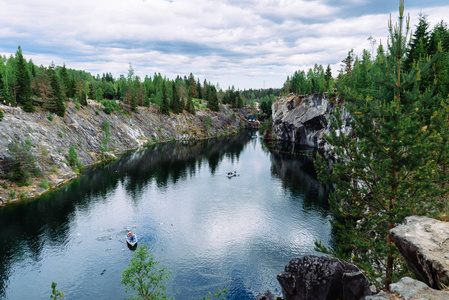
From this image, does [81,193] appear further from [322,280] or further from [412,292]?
[412,292]

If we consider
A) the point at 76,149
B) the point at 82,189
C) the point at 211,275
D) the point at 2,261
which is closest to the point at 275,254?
the point at 211,275

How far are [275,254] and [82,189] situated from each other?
56.2 m

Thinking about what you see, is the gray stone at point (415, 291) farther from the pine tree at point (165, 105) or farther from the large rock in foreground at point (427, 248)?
the pine tree at point (165, 105)

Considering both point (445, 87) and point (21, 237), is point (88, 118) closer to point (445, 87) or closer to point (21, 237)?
point (21, 237)

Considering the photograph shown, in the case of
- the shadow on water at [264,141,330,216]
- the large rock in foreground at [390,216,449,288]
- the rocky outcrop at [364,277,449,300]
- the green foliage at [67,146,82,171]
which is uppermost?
the large rock in foreground at [390,216,449,288]

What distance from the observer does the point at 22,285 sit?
35.5 metres

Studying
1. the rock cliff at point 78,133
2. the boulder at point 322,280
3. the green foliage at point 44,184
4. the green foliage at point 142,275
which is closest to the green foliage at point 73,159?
the rock cliff at point 78,133

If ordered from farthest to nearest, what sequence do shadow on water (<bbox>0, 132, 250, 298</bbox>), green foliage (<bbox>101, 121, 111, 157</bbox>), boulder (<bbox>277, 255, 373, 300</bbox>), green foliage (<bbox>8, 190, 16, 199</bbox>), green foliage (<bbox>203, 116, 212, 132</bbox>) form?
green foliage (<bbox>203, 116, 212, 132</bbox>) < green foliage (<bbox>101, 121, 111, 157</bbox>) < green foliage (<bbox>8, 190, 16, 199</bbox>) < shadow on water (<bbox>0, 132, 250, 298</bbox>) < boulder (<bbox>277, 255, 373, 300</bbox>)

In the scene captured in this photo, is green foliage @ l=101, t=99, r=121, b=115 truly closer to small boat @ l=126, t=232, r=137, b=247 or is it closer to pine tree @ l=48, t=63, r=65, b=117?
pine tree @ l=48, t=63, r=65, b=117

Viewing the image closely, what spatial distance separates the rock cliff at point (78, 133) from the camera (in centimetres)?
7096

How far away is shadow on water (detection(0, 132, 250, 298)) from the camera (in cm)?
4513

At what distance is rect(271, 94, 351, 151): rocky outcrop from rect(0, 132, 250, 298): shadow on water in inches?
1703

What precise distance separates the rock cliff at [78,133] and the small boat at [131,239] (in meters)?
35.8

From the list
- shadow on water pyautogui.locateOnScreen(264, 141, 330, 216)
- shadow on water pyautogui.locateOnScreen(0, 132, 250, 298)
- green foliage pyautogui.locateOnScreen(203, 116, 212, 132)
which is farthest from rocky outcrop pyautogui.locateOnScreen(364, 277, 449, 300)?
green foliage pyautogui.locateOnScreen(203, 116, 212, 132)
